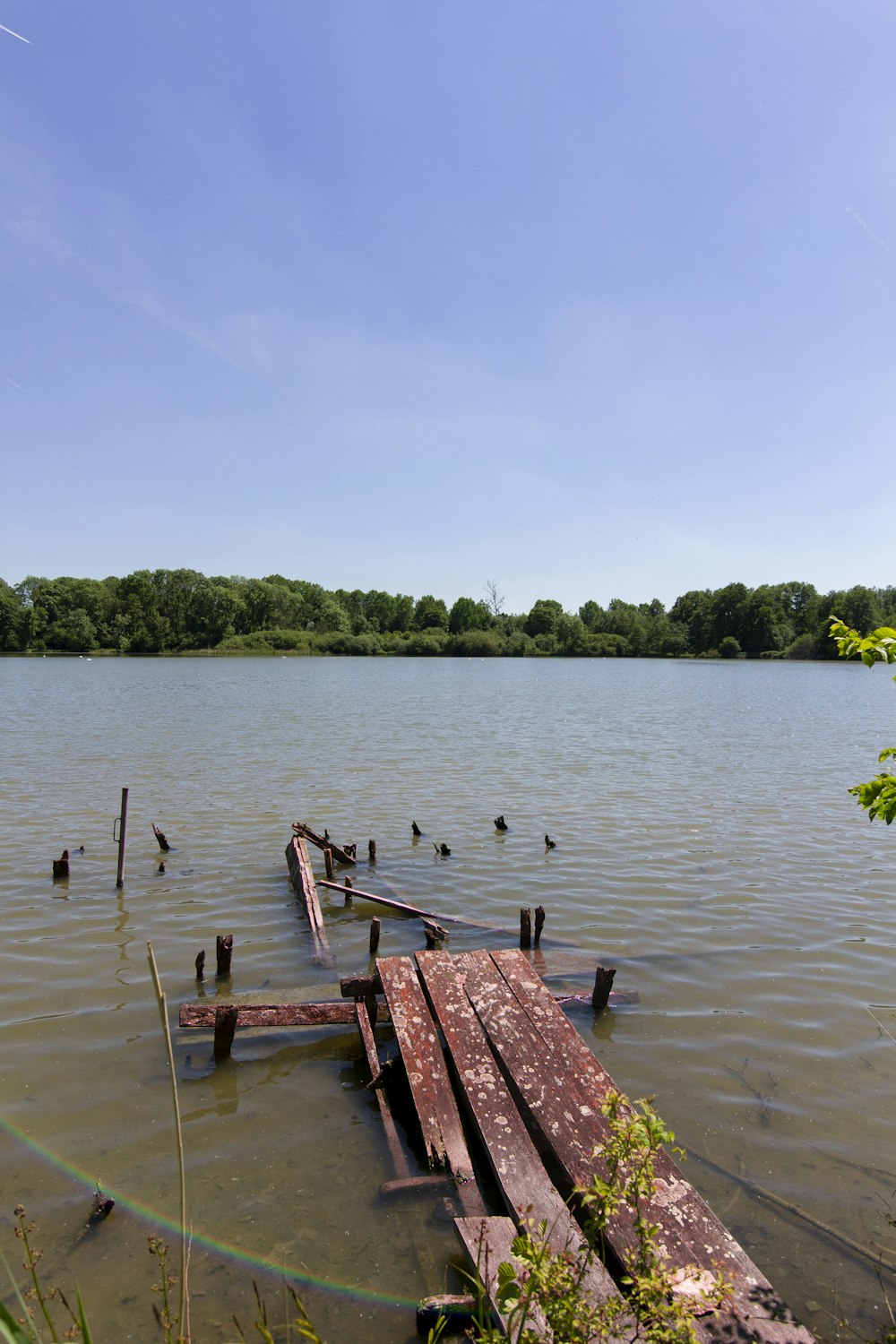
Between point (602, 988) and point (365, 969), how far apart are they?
2.91 meters

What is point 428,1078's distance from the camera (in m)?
5.96

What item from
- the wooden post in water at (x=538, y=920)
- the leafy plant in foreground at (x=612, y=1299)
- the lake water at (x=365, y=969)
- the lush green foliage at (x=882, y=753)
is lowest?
the lake water at (x=365, y=969)

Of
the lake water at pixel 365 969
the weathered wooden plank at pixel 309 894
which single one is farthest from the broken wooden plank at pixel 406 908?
the weathered wooden plank at pixel 309 894

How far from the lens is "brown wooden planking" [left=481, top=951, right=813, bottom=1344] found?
3.79m

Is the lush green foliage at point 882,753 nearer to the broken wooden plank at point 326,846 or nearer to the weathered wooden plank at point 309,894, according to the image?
the weathered wooden plank at point 309,894

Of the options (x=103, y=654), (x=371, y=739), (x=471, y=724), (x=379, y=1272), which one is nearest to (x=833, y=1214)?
(x=379, y=1272)

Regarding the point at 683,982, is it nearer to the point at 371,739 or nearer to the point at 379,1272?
the point at 379,1272

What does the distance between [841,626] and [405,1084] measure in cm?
486

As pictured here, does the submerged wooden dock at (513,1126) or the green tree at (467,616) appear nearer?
the submerged wooden dock at (513,1126)

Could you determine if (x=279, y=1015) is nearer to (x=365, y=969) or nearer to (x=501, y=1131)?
(x=365, y=969)

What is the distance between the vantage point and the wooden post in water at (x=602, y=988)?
7.85 meters

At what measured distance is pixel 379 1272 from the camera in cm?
463

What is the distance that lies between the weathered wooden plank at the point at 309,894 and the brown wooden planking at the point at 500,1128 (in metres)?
2.63

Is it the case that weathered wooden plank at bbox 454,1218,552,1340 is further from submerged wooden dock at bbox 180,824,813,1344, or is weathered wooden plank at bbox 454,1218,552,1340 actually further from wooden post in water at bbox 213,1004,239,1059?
wooden post in water at bbox 213,1004,239,1059
